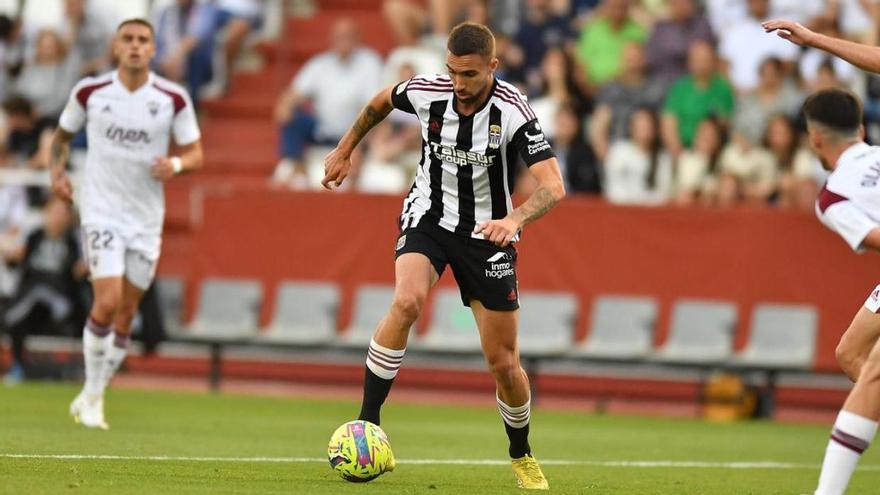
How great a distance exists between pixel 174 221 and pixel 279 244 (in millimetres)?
1849

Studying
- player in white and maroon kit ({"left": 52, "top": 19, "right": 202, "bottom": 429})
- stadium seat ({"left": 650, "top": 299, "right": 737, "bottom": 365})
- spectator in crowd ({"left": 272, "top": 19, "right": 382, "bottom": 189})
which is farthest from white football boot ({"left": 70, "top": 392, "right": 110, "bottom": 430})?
spectator in crowd ({"left": 272, "top": 19, "right": 382, "bottom": 189})

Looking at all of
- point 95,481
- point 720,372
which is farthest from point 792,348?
point 95,481

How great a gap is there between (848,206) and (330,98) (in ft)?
46.2

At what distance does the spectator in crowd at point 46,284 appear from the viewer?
740 inches

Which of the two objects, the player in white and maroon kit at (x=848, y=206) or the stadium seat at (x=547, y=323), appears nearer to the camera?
the player in white and maroon kit at (x=848, y=206)

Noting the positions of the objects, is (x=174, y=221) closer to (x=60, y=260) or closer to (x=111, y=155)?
(x=60, y=260)

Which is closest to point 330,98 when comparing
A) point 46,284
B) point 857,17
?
point 46,284

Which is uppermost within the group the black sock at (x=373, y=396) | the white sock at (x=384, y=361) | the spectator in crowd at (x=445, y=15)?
the spectator in crowd at (x=445, y=15)

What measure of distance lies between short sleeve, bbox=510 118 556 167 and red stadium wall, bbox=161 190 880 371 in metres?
8.69

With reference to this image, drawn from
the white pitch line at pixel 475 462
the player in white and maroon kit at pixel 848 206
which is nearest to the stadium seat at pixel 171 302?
the white pitch line at pixel 475 462

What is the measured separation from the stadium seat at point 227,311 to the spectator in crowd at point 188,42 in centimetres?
407

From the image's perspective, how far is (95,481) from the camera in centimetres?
864

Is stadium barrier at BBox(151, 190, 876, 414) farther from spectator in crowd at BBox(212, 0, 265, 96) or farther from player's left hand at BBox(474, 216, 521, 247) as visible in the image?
player's left hand at BBox(474, 216, 521, 247)

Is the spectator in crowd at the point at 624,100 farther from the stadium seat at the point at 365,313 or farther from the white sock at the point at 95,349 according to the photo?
the white sock at the point at 95,349
